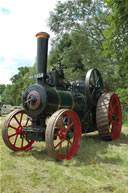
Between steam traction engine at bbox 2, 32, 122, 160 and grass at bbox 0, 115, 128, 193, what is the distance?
29cm

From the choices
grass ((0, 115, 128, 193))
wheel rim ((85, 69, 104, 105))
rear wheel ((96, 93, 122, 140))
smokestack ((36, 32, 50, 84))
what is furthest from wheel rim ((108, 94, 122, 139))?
smokestack ((36, 32, 50, 84))

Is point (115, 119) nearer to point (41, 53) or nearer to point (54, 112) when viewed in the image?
point (54, 112)

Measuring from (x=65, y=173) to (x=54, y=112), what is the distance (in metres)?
1.59

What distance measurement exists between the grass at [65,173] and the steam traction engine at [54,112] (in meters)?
0.29

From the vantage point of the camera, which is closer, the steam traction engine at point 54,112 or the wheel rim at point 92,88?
the steam traction engine at point 54,112

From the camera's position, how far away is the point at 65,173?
2.84 metres

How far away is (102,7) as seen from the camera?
1524 centimetres

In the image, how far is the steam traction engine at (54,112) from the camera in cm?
362

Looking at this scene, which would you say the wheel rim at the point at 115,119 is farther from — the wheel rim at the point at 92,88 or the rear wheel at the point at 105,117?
the wheel rim at the point at 92,88

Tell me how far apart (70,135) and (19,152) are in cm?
126

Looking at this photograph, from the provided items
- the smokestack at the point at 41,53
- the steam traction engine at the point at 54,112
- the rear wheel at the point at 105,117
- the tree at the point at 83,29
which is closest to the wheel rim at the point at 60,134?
the steam traction engine at the point at 54,112

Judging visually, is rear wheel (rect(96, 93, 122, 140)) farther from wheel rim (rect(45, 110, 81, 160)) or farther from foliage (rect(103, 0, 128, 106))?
foliage (rect(103, 0, 128, 106))

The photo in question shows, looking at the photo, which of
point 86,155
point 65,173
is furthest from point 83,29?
point 65,173

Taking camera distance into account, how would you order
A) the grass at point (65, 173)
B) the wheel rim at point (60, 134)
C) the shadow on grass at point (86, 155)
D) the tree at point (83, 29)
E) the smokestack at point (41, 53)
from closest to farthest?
1. the grass at point (65, 173)
2. the wheel rim at point (60, 134)
3. the shadow on grass at point (86, 155)
4. the smokestack at point (41, 53)
5. the tree at point (83, 29)
